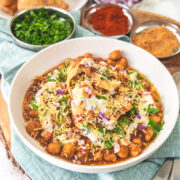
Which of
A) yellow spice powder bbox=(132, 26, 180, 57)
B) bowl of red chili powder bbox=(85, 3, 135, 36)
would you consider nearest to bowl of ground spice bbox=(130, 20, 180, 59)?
yellow spice powder bbox=(132, 26, 180, 57)

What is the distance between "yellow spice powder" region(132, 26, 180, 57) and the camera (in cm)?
493

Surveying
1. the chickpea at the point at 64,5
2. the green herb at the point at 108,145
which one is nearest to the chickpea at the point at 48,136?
the green herb at the point at 108,145

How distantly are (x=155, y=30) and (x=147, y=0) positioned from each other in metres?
2.33

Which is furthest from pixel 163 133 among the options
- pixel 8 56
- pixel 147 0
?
pixel 147 0

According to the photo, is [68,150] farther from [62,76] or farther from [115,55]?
[115,55]

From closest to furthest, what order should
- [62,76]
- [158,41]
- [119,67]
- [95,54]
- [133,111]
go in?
[133,111]
[62,76]
[119,67]
[95,54]
[158,41]

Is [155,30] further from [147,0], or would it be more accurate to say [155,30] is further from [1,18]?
[1,18]

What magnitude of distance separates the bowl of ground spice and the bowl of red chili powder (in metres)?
0.28

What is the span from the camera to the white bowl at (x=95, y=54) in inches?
125

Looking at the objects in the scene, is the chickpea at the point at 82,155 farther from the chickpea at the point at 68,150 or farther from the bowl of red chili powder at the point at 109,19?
the bowl of red chili powder at the point at 109,19

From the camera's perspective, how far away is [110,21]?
5.60 meters

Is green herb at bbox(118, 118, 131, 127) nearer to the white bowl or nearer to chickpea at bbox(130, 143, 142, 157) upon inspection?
chickpea at bbox(130, 143, 142, 157)

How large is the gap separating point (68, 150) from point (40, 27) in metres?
3.10

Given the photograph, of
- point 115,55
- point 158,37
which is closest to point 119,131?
point 115,55
